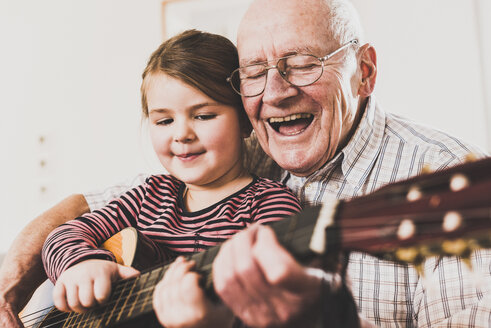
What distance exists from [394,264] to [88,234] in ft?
2.44

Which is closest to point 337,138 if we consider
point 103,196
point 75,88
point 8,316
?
point 103,196

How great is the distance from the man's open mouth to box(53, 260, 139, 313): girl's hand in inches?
21.1

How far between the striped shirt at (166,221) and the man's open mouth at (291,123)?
16 centimetres

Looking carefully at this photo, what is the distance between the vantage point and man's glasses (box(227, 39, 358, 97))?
117cm

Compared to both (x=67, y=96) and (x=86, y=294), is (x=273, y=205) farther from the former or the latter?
(x=67, y=96)

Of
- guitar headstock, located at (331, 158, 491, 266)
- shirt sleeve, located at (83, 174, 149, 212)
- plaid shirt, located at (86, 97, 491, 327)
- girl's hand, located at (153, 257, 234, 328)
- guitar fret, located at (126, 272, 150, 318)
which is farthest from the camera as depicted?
shirt sleeve, located at (83, 174, 149, 212)

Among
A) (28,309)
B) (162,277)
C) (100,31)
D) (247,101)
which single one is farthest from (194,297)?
(100,31)

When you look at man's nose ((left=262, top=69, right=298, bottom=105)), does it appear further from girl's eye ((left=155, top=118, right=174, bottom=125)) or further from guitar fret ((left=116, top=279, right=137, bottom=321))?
guitar fret ((left=116, top=279, right=137, bottom=321))

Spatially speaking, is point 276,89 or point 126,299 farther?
point 276,89

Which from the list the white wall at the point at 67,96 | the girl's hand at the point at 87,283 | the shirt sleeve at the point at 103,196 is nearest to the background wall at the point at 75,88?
the white wall at the point at 67,96

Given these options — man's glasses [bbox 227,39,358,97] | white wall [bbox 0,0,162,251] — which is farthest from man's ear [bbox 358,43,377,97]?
white wall [bbox 0,0,162,251]

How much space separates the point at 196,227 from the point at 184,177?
14 cm

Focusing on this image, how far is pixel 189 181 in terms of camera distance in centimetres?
116

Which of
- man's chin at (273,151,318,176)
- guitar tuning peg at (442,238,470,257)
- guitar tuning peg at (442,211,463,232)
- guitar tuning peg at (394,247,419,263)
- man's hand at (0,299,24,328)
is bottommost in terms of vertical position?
man's hand at (0,299,24,328)
